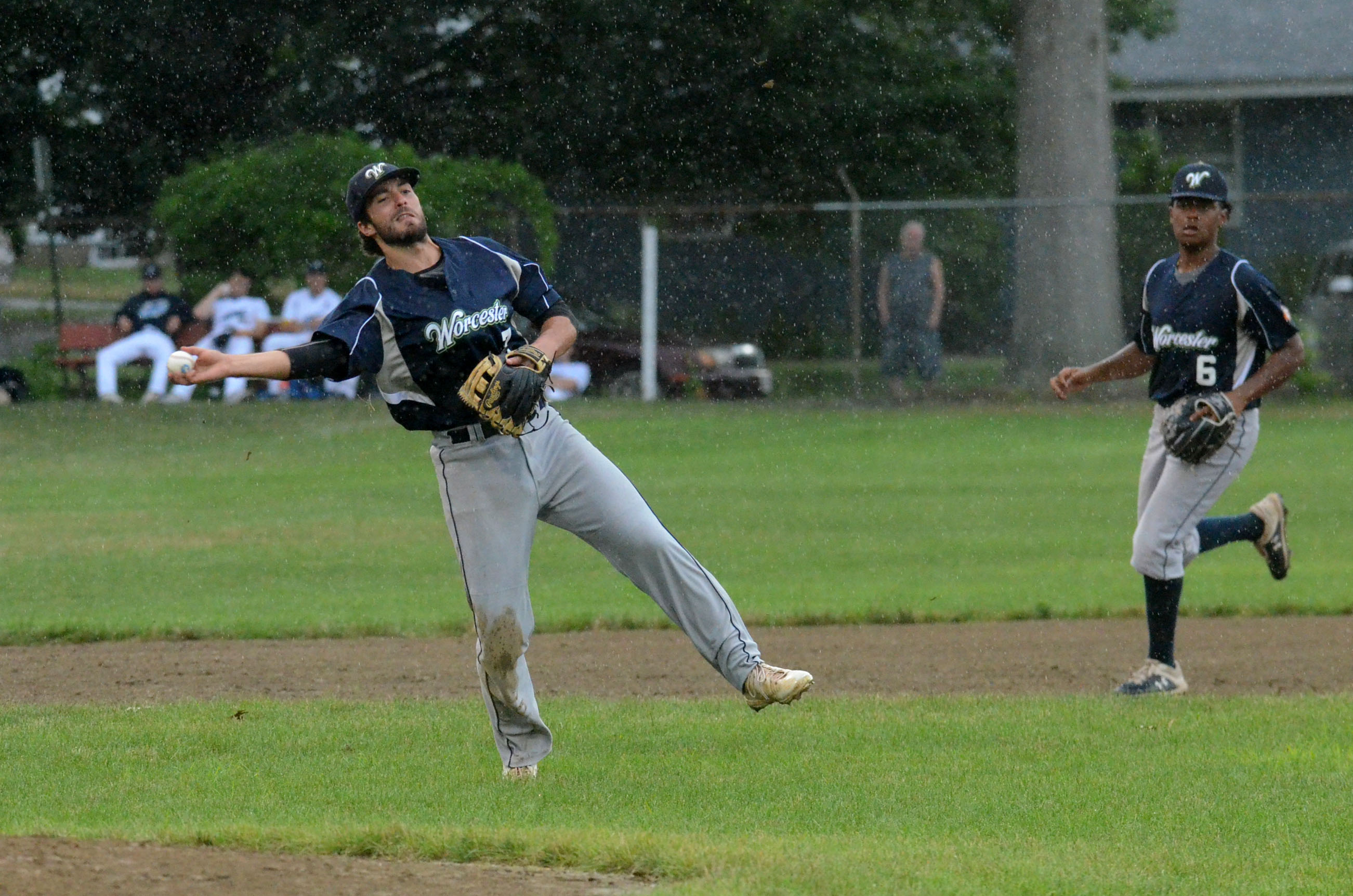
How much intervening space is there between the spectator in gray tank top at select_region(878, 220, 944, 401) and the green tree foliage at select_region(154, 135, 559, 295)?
3.94 meters

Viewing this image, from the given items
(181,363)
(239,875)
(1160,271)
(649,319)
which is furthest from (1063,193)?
(239,875)

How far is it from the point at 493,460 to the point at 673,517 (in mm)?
7370

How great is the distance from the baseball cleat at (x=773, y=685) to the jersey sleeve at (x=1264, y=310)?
8.51 ft

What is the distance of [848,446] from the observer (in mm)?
16812

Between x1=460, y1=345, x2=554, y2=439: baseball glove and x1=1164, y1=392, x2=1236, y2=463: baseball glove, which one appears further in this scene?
x1=1164, y1=392, x2=1236, y2=463: baseball glove

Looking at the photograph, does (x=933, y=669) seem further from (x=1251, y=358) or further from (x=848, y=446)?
(x=848, y=446)

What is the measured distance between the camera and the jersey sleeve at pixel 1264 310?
675 centimetres

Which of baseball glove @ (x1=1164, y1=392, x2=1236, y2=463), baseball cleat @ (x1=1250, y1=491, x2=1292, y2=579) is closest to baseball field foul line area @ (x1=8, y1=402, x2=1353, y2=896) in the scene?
baseball cleat @ (x1=1250, y1=491, x2=1292, y2=579)

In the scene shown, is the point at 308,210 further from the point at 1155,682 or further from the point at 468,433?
the point at 468,433

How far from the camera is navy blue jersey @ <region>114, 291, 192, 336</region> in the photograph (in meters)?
19.0

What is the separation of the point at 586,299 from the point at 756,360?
226 cm

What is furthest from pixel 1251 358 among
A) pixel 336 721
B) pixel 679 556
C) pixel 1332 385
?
pixel 1332 385

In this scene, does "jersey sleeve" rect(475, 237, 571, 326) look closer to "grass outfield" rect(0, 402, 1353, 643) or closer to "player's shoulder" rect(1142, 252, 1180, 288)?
"player's shoulder" rect(1142, 252, 1180, 288)

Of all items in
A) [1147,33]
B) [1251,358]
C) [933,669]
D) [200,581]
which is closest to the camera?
[1251,358]
